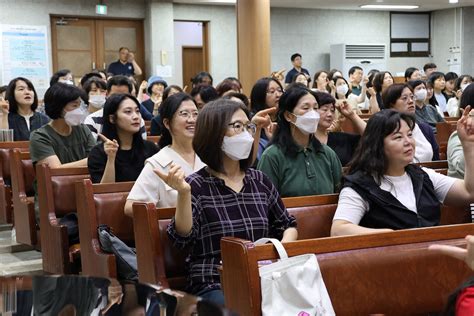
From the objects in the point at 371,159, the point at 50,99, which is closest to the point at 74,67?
the point at 50,99

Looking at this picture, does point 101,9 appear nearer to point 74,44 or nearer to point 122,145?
point 74,44

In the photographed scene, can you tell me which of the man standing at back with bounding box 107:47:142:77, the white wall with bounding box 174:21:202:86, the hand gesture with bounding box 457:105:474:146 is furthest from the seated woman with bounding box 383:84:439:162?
the white wall with bounding box 174:21:202:86

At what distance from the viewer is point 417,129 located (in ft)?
15.0

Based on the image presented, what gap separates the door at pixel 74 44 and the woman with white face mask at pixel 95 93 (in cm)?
594

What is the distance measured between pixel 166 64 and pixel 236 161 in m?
10.2

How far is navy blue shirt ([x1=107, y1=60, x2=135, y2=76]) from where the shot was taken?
38.1ft

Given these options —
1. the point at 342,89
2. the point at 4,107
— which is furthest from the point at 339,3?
the point at 4,107

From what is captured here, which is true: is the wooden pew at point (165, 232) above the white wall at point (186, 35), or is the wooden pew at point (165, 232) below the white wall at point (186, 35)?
below

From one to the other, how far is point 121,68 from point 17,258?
274 inches

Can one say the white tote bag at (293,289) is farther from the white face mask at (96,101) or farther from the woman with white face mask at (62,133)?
the white face mask at (96,101)

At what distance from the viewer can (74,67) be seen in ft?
40.4

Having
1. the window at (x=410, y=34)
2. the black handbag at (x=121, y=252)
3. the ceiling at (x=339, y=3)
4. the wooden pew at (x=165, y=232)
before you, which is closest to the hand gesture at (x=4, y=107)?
the black handbag at (x=121, y=252)

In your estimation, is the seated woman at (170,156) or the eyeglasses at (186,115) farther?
the eyeglasses at (186,115)

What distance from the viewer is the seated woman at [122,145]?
401 centimetres
